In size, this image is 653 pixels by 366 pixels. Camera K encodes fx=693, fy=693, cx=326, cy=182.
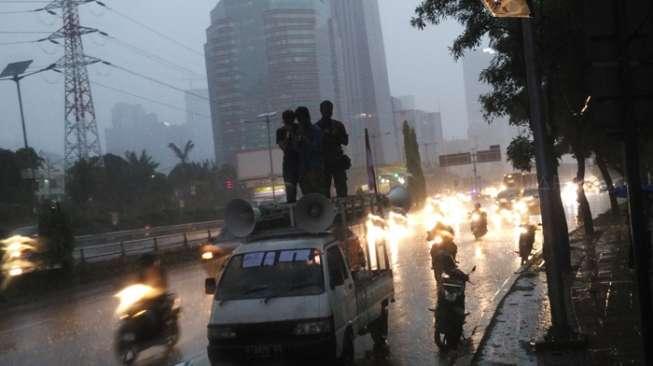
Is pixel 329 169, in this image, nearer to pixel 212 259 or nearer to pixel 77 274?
pixel 212 259

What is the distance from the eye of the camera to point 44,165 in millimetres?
61062

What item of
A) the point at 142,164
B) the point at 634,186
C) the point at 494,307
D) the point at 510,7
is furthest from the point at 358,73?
the point at 634,186

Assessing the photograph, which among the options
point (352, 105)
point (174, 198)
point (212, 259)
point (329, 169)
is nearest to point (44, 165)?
point (174, 198)

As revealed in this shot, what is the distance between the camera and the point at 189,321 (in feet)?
42.3

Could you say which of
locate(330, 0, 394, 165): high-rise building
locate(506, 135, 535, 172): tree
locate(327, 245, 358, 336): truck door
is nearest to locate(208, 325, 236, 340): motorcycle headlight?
locate(327, 245, 358, 336): truck door

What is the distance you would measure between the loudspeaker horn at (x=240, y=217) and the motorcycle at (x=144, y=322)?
2.11 metres

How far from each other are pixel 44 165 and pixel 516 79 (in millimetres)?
52505

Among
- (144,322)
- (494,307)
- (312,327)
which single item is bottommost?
(494,307)

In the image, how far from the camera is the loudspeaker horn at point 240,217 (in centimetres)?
865

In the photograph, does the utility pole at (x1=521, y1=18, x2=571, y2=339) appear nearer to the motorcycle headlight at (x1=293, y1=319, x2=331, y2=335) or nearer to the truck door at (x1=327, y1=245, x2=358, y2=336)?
the truck door at (x1=327, y1=245, x2=358, y2=336)

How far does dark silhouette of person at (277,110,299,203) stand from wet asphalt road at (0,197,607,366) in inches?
99.9

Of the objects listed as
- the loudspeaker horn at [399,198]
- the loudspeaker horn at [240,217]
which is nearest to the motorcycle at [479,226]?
the loudspeaker horn at [399,198]

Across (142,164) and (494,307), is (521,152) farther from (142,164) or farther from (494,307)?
(142,164)

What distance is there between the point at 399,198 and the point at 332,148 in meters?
2.08
